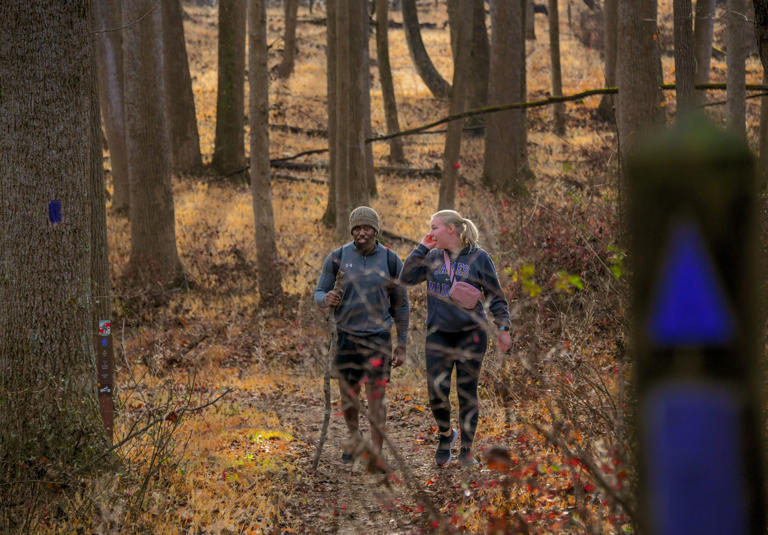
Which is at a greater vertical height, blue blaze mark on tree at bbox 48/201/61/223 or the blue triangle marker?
the blue triangle marker

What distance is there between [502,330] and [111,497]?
3247 mm

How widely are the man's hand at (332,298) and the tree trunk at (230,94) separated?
1604 cm

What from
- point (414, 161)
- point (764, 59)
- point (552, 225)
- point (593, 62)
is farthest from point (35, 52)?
point (593, 62)

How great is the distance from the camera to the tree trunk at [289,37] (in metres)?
31.3

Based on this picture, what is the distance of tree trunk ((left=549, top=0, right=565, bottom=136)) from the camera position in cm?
2481

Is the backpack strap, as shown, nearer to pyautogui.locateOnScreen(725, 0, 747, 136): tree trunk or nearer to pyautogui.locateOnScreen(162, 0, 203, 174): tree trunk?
pyautogui.locateOnScreen(725, 0, 747, 136): tree trunk

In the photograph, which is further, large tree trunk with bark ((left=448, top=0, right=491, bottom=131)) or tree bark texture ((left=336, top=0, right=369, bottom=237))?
large tree trunk with bark ((left=448, top=0, right=491, bottom=131))

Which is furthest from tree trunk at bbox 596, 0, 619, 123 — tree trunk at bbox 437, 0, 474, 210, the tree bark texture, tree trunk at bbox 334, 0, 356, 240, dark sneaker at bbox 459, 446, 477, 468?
dark sneaker at bbox 459, 446, 477, 468

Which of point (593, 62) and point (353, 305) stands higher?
point (593, 62)

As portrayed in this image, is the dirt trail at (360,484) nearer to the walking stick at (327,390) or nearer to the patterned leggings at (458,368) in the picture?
the walking stick at (327,390)

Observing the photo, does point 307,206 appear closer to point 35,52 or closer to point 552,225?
point 552,225

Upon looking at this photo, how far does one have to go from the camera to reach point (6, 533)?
4492mm

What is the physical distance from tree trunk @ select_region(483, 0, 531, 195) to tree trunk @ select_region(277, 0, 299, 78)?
13.2 metres

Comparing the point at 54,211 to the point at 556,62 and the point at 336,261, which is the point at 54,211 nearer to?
the point at 336,261
